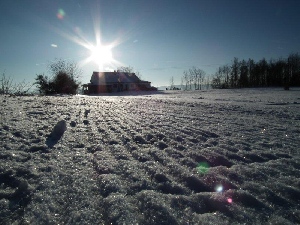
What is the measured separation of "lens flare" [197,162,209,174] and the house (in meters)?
45.1

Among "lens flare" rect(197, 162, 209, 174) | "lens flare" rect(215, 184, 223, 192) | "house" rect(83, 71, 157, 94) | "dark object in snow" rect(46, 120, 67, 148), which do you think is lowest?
"lens flare" rect(215, 184, 223, 192)

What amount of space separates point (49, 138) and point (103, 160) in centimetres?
129

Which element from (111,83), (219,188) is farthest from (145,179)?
(111,83)

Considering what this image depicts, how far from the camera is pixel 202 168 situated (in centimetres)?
228

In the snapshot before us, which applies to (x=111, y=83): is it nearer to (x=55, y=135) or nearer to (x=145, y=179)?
(x=55, y=135)

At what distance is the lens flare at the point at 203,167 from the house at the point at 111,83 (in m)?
45.1

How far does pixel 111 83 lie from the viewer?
4675 centimetres

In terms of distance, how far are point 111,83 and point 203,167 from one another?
4605 centimetres

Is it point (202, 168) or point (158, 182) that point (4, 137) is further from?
point (202, 168)

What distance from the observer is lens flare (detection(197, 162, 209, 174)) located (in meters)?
2.19

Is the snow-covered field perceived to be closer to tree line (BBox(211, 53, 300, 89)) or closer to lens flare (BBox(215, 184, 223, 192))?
lens flare (BBox(215, 184, 223, 192))

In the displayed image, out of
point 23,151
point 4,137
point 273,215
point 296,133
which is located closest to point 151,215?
point 273,215

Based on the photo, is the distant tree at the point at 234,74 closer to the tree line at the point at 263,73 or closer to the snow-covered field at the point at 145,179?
the tree line at the point at 263,73

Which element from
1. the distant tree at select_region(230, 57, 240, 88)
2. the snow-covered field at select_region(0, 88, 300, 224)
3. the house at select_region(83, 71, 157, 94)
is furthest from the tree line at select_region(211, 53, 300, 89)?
the snow-covered field at select_region(0, 88, 300, 224)
